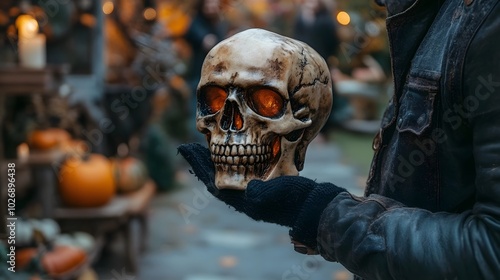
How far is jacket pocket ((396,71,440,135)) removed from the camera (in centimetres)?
142

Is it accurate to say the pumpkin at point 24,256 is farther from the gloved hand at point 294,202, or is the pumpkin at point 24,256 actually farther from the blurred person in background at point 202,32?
the blurred person in background at point 202,32

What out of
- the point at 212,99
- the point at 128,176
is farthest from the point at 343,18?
the point at 212,99

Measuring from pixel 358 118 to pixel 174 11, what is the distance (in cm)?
393

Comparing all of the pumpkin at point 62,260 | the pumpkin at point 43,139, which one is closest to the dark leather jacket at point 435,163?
the pumpkin at point 62,260

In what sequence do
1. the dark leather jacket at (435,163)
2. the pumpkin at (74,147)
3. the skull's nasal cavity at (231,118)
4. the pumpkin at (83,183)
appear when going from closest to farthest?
1. the dark leather jacket at (435,163)
2. the skull's nasal cavity at (231,118)
3. the pumpkin at (83,183)
4. the pumpkin at (74,147)

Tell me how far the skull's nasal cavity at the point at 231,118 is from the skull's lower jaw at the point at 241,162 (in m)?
0.07

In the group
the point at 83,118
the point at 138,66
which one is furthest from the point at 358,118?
the point at 83,118

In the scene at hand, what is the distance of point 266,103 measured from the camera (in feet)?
6.23

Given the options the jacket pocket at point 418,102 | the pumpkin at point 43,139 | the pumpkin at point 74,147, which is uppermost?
the jacket pocket at point 418,102

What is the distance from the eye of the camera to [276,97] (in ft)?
6.14

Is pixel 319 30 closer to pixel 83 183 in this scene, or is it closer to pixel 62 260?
pixel 83 183

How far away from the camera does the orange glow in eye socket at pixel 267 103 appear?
6.13ft

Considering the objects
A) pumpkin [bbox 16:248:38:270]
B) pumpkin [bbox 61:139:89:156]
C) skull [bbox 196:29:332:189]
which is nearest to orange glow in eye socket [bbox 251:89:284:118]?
skull [bbox 196:29:332:189]

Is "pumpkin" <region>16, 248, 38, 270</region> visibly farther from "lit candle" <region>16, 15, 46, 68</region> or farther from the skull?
the skull
